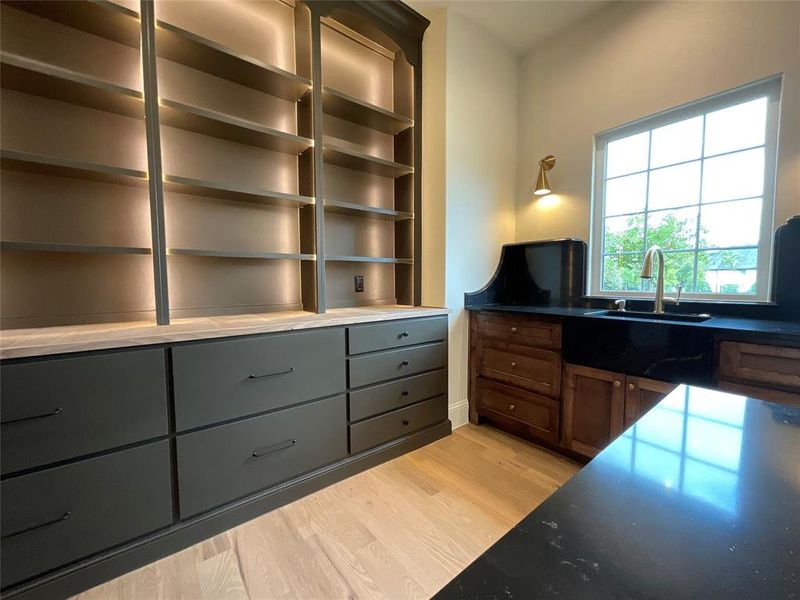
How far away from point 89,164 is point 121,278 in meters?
0.53

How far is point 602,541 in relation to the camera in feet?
1.17

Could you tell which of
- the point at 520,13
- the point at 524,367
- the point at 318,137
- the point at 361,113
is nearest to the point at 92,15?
the point at 318,137

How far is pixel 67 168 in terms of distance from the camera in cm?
141

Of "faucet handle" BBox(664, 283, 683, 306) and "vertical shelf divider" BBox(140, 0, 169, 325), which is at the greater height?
"vertical shelf divider" BBox(140, 0, 169, 325)

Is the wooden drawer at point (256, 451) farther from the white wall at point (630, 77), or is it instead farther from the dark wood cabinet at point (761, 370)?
the white wall at point (630, 77)

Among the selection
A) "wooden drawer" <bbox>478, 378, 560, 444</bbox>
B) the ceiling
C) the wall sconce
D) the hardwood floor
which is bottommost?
the hardwood floor

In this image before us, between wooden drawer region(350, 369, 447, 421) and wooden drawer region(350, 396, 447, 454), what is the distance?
41 mm

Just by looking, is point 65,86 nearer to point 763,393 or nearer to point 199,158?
point 199,158

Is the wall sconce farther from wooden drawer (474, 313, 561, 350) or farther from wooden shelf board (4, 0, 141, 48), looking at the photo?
wooden shelf board (4, 0, 141, 48)

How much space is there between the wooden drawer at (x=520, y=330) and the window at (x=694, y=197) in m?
0.71

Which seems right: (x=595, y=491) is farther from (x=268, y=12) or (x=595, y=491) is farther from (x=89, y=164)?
(x=268, y=12)

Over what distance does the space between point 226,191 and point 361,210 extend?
770 millimetres

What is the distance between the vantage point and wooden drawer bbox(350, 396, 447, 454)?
6.23 feet

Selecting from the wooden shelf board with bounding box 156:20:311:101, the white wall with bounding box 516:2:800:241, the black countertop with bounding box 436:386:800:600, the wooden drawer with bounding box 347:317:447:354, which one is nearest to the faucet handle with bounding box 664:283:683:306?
the white wall with bounding box 516:2:800:241
